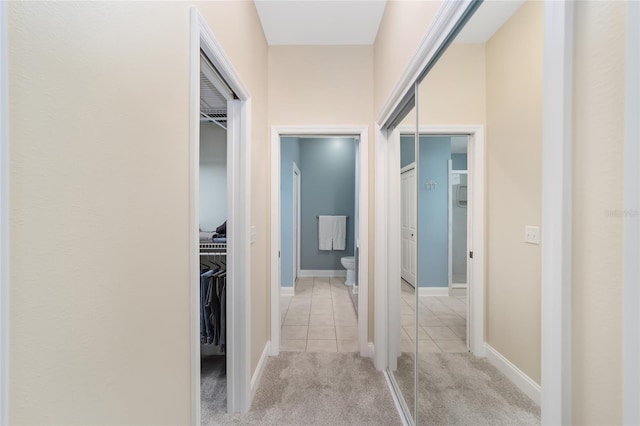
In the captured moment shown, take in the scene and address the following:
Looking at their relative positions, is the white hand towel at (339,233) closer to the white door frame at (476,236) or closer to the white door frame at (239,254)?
the white door frame at (239,254)

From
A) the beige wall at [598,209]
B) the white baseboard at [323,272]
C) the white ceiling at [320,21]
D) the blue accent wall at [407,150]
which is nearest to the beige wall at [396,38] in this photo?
the white ceiling at [320,21]

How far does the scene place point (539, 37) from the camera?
641mm

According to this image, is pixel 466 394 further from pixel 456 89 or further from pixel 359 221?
pixel 359 221

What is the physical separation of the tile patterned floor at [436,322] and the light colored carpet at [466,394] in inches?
1.8

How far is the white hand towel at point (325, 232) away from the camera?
17.6 ft

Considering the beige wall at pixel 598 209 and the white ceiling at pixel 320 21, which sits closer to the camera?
the beige wall at pixel 598 209

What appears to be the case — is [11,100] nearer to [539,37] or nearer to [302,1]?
[539,37]

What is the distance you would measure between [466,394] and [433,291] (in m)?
0.43

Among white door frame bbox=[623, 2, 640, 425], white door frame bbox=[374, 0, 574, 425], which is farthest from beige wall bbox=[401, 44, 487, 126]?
white door frame bbox=[623, 2, 640, 425]

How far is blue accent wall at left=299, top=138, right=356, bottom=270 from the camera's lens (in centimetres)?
543

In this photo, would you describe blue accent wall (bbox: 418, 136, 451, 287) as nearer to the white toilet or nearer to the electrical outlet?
the electrical outlet

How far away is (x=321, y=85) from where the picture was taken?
245 cm

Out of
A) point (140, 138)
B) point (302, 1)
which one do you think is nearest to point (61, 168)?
point (140, 138)

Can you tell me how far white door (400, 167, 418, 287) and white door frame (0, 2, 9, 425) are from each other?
1502 mm
